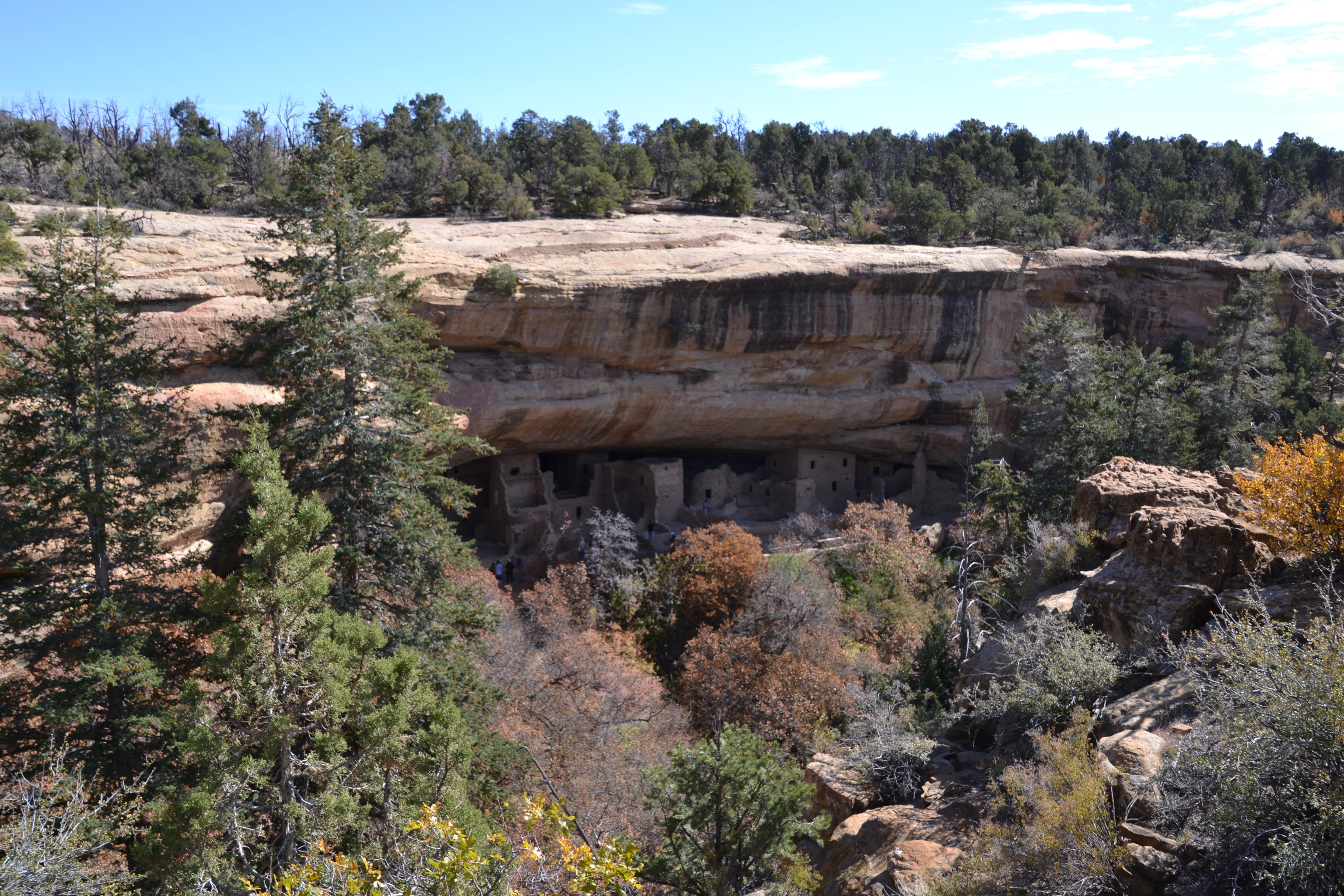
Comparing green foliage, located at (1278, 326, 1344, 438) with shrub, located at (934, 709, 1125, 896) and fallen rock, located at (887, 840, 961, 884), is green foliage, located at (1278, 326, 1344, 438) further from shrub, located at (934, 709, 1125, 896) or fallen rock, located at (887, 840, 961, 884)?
fallen rock, located at (887, 840, 961, 884)

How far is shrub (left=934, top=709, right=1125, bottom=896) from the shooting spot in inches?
263

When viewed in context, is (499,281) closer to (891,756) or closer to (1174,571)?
(891,756)

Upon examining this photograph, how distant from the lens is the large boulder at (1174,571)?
9.10 metres

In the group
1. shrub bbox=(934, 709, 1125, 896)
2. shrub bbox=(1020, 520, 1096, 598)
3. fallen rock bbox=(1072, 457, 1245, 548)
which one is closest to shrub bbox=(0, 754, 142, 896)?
shrub bbox=(934, 709, 1125, 896)

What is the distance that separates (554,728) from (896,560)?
28.5 ft

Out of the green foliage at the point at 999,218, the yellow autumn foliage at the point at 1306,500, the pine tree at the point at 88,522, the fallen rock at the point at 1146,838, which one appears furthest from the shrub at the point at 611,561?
the green foliage at the point at 999,218

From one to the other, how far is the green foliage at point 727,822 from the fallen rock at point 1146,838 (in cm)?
297

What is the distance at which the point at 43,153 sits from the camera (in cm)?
2466

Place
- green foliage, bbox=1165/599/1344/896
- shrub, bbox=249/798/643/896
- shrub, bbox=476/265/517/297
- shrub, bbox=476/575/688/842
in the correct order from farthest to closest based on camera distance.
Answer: shrub, bbox=476/265/517/297, shrub, bbox=476/575/688/842, green foliage, bbox=1165/599/1344/896, shrub, bbox=249/798/643/896

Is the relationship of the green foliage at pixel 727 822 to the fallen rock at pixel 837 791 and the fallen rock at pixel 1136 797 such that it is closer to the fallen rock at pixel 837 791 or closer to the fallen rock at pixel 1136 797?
the fallen rock at pixel 837 791

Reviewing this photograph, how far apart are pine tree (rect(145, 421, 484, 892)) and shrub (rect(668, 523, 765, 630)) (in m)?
8.78

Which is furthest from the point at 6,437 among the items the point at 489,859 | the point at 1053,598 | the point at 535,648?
the point at 1053,598

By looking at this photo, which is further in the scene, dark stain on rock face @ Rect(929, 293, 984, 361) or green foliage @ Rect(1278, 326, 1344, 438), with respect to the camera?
dark stain on rock face @ Rect(929, 293, 984, 361)

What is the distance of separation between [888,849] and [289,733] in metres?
5.89
